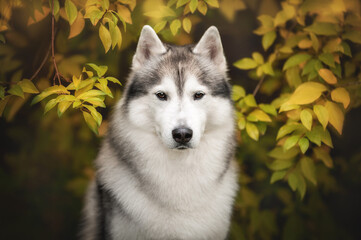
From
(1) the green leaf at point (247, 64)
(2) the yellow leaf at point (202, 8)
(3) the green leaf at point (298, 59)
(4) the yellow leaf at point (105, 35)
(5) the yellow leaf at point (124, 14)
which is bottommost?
(1) the green leaf at point (247, 64)

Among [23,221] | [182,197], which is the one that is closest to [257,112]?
[182,197]

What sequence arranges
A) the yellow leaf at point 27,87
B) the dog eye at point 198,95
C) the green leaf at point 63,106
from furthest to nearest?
the dog eye at point 198,95 → the yellow leaf at point 27,87 → the green leaf at point 63,106

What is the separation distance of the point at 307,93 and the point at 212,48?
0.87 metres

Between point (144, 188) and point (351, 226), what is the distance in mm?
3102

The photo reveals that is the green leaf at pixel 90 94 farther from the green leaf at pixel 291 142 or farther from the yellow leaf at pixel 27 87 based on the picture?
the green leaf at pixel 291 142

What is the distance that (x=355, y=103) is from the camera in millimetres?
3250

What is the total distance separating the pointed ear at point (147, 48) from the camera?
2.82m

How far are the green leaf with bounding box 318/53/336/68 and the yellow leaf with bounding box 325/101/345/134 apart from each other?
1.17 ft

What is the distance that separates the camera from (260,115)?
315cm

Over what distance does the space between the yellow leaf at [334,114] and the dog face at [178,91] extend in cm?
79

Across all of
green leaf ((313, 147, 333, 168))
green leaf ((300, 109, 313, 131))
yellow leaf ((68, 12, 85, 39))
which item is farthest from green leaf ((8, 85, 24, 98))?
green leaf ((313, 147, 333, 168))

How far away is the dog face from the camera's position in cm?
254

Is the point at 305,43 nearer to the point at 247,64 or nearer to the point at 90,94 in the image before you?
the point at 247,64

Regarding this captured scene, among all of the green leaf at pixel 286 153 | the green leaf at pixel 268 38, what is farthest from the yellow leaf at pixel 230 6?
the green leaf at pixel 286 153
